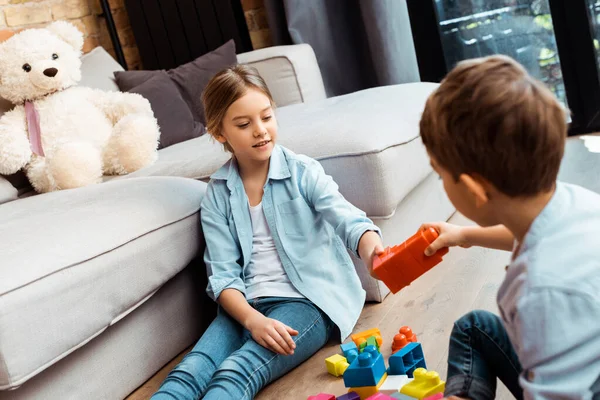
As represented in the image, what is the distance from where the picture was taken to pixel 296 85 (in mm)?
2600

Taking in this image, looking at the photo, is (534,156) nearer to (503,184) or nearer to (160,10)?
(503,184)

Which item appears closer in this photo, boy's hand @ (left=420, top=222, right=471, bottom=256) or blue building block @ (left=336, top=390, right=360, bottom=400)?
boy's hand @ (left=420, top=222, right=471, bottom=256)

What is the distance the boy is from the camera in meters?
0.76

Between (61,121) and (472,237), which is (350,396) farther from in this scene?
(61,121)

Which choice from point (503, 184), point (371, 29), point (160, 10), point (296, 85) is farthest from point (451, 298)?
point (160, 10)

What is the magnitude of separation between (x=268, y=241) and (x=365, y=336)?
30cm

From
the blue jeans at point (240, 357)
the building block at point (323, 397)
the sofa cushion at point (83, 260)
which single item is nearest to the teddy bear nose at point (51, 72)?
the sofa cushion at point (83, 260)

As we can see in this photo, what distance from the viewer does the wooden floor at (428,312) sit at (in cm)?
142

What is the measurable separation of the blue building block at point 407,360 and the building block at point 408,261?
171 millimetres

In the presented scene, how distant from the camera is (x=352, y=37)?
9.79ft

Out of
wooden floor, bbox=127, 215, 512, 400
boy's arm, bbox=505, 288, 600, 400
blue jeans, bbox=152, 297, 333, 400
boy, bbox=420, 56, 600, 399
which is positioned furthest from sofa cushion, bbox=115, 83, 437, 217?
boy's arm, bbox=505, 288, 600, 400

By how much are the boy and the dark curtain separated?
201 cm

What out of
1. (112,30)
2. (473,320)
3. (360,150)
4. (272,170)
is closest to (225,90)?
(272,170)

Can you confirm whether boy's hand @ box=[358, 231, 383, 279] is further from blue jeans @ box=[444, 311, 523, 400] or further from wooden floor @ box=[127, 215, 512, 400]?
blue jeans @ box=[444, 311, 523, 400]
